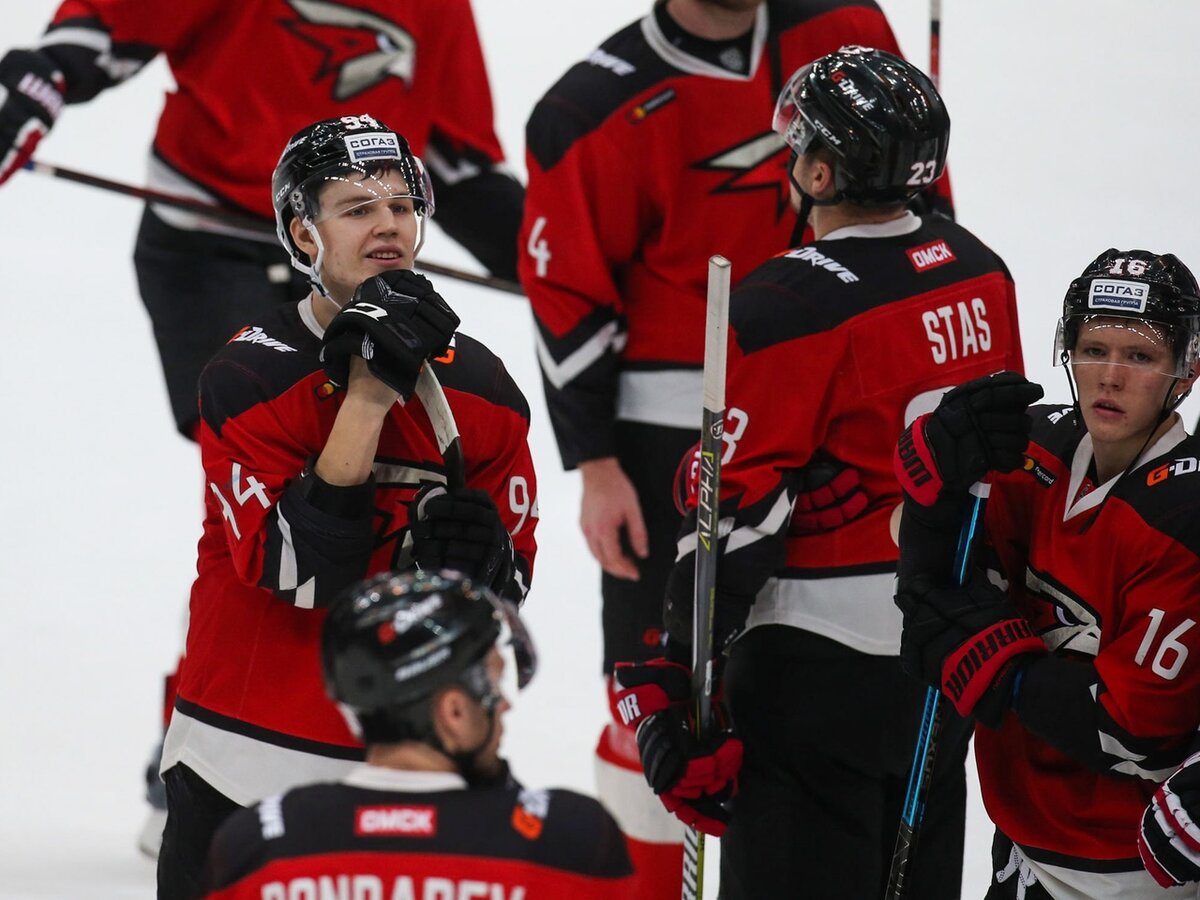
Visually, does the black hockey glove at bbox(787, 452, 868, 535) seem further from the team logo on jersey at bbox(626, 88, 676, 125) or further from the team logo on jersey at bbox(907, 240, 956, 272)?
the team logo on jersey at bbox(626, 88, 676, 125)

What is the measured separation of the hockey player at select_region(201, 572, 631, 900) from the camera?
138 cm

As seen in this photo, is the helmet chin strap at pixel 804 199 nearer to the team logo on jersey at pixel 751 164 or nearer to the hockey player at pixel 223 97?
the team logo on jersey at pixel 751 164

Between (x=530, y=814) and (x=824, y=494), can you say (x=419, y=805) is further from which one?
(x=824, y=494)

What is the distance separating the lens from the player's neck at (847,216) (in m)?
2.23

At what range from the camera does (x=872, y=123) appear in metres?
2.16

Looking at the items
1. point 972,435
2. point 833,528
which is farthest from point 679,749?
point 972,435

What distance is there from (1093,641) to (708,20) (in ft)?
4.11

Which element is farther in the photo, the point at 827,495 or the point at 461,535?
the point at 827,495

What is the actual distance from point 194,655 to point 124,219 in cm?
435

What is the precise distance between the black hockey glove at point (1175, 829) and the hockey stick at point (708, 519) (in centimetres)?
53

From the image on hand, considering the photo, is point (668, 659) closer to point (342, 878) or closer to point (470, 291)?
point (342, 878)

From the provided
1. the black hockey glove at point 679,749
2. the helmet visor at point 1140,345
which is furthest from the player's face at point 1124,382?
the black hockey glove at point 679,749

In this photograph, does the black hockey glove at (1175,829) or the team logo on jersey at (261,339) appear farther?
the team logo on jersey at (261,339)

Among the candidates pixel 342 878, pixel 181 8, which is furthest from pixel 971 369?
pixel 181 8
